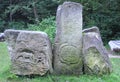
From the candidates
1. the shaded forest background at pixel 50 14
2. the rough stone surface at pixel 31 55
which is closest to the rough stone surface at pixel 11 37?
the rough stone surface at pixel 31 55

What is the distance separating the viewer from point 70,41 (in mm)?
5887

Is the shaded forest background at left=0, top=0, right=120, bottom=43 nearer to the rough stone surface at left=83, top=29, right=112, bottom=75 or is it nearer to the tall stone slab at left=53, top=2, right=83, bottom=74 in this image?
the tall stone slab at left=53, top=2, right=83, bottom=74

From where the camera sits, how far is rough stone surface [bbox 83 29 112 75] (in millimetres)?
5738

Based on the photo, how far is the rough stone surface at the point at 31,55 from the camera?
18.4ft

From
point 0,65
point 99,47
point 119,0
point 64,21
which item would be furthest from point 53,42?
point 119,0

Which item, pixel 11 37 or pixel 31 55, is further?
pixel 11 37

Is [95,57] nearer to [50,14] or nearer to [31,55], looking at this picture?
[31,55]

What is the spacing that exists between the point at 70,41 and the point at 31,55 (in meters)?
0.78

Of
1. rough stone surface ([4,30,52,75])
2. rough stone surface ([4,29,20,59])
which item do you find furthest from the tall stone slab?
rough stone surface ([4,29,20,59])

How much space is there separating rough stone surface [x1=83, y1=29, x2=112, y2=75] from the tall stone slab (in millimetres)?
155

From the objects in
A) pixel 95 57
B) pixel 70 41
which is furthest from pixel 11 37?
pixel 95 57

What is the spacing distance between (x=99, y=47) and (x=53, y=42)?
0.95 meters

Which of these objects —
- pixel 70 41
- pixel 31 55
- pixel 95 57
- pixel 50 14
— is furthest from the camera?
pixel 50 14

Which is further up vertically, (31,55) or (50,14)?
(31,55)
